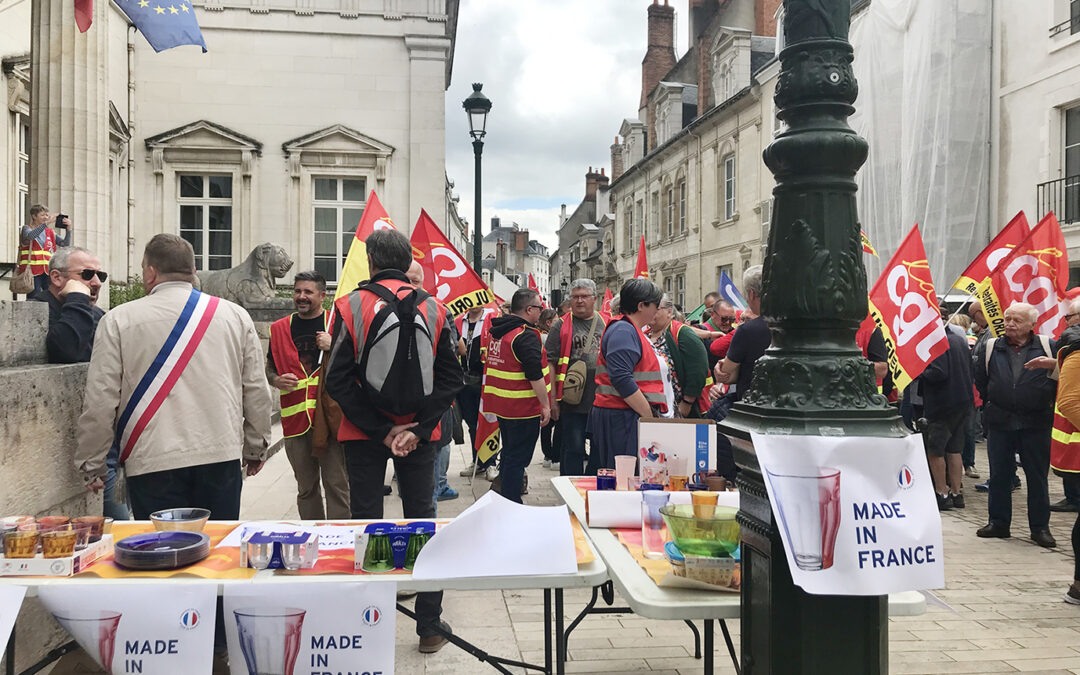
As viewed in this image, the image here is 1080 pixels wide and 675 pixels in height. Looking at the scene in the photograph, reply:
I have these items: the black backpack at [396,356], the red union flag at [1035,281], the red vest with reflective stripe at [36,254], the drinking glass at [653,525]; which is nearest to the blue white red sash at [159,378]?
the black backpack at [396,356]

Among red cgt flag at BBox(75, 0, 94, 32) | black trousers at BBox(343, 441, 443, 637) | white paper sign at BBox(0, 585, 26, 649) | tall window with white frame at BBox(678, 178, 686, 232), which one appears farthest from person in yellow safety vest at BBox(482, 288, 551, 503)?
tall window with white frame at BBox(678, 178, 686, 232)

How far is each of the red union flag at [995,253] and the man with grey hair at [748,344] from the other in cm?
413

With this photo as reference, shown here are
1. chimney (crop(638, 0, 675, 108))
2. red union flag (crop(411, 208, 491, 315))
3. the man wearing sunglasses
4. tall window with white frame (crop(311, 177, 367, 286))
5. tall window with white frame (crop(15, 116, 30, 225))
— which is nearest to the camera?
the man wearing sunglasses

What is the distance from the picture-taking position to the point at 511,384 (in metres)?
7.06

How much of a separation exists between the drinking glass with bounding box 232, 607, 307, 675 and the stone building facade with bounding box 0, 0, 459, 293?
17381 mm

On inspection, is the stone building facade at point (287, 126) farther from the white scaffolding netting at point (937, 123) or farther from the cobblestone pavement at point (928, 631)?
the cobblestone pavement at point (928, 631)

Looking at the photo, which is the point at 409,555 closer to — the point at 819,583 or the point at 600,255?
the point at 819,583

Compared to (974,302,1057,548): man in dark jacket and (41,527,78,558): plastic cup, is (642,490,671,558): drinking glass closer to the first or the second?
(41,527,78,558): plastic cup

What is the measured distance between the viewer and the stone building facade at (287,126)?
19266 mm

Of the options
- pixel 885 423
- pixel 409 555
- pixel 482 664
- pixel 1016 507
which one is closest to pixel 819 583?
pixel 885 423

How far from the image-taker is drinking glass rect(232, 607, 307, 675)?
8.48 ft

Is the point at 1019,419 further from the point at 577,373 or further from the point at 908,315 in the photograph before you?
the point at 577,373

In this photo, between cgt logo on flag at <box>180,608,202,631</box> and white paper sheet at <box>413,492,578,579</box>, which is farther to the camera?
white paper sheet at <box>413,492,578,579</box>

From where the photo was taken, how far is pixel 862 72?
1970cm
